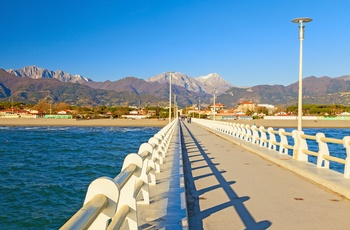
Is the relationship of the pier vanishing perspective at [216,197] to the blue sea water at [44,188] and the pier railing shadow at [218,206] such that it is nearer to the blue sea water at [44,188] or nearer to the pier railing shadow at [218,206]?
the pier railing shadow at [218,206]

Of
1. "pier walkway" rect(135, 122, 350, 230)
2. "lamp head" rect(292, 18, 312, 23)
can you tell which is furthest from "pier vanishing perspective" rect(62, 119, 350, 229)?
"lamp head" rect(292, 18, 312, 23)

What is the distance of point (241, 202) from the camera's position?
727cm

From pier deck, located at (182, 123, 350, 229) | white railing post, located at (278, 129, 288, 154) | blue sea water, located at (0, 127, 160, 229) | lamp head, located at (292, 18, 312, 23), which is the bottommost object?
blue sea water, located at (0, 127, 160, 229)

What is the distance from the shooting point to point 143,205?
6.05 meters

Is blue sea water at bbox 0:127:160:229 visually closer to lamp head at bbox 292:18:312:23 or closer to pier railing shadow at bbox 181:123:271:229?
pier railing shadow at bbox 181:123:271:229

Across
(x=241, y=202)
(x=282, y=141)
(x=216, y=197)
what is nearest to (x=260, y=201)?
(x=241, y=202)

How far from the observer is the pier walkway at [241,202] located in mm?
5703

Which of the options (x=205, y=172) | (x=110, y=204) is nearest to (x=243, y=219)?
(x=110, y=204)

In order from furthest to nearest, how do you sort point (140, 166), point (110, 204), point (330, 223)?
point (330, 223) < point (140, 166) < point (110, 204)

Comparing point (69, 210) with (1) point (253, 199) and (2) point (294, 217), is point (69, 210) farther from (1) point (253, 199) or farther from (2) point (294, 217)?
(2) point (294, 217)

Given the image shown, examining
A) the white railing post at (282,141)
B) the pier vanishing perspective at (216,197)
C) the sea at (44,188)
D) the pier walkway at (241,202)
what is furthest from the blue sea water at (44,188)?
the white railing post at (282,141)

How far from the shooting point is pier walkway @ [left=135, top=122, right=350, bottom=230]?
570 cm

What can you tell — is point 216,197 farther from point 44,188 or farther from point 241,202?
point 44,188

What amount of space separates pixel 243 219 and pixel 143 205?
1521 mm
